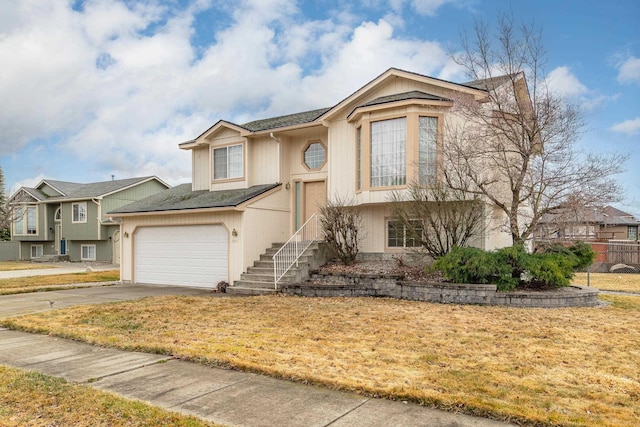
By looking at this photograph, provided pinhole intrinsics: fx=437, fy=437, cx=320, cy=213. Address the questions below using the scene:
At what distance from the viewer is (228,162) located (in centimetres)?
1706

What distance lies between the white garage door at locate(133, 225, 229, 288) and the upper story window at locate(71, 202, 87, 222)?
707 inches

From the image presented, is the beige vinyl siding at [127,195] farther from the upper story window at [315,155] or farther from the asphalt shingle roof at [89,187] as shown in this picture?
the upper story window at [315,155]

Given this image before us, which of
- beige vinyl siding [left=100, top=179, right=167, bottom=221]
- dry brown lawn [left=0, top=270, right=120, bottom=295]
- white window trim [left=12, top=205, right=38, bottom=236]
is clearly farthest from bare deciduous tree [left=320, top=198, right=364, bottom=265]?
white window trim [left=12, top=205, right=38, bottom=236]

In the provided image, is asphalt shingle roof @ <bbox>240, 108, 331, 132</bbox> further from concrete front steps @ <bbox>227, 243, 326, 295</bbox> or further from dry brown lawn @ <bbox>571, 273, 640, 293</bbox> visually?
dry brown lawn @ <bbox>571, 273, 640, 293</bbox>

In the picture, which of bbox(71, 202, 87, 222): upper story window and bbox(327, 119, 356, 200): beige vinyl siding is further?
bbox(71, 202, 87, 222): upper story window

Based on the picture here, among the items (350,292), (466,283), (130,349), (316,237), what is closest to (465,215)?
(466,283)

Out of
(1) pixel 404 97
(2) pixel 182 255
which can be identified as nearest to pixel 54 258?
(2) pixel 182 255

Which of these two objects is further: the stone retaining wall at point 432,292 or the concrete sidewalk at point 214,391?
the stone retaining wall at point 432,292

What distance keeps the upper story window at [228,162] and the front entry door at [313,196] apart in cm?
276

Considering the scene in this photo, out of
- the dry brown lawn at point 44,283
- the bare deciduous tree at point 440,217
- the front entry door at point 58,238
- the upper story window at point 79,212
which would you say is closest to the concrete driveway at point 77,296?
the dry brown lawn at point 44,283

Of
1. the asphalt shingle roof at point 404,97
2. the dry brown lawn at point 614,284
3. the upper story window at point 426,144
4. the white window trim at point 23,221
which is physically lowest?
the dry brown lawn at point 614,284

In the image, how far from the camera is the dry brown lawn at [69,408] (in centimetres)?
374

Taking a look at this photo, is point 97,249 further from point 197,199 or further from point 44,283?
point 197,199

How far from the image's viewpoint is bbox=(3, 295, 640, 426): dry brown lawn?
13.8ft
